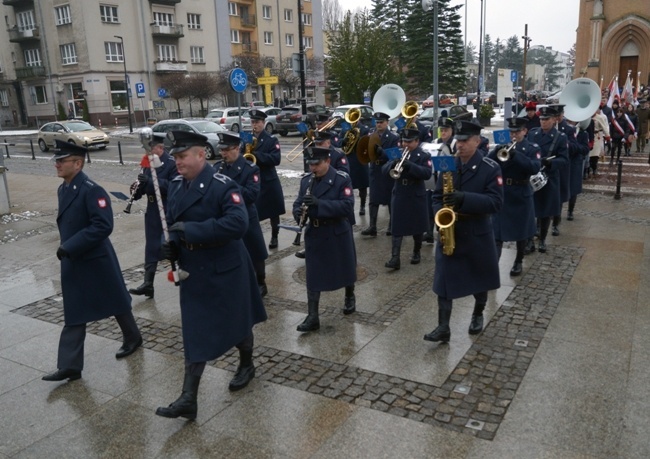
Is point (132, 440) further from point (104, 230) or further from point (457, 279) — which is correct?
point (457, 279)

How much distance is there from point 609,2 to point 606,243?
33832 mm

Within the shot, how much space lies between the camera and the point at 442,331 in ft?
17.8

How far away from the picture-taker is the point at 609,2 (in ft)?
118

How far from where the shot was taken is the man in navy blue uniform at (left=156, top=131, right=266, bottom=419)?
4168 mm

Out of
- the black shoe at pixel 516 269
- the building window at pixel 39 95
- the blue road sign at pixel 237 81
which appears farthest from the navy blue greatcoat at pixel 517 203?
the building window at pixel 39 95

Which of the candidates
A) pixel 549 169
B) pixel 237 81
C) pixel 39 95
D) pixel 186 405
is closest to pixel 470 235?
pixel 186 405

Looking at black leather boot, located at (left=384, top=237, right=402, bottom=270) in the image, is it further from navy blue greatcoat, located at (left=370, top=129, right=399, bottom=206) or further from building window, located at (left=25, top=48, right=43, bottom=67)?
building window, located at (left=25, top=48, right=43, bottom=67)

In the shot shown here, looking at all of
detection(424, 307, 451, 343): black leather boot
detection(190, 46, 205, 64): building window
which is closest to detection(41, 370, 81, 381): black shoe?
detection(424, 307, 451, 343): black leather boot

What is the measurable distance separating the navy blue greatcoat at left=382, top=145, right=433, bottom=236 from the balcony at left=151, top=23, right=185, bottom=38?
47719mm

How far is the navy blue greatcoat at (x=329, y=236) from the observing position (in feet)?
18.8

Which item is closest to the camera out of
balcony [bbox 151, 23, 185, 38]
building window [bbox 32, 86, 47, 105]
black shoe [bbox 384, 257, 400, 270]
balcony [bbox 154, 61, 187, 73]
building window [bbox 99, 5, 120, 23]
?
black shoe [bbox 384, 257, 400, 270]

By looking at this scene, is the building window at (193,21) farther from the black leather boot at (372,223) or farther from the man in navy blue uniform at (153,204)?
the man in navy blue uniform at (153,204)

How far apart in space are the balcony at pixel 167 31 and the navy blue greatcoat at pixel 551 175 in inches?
1882

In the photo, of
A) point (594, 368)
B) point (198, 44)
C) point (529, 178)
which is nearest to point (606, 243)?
point (529, 178)
